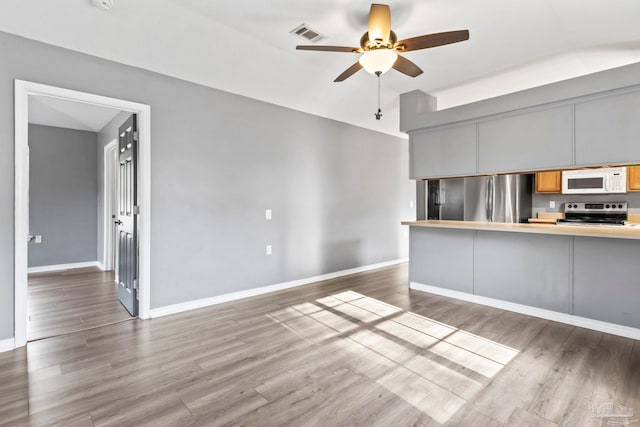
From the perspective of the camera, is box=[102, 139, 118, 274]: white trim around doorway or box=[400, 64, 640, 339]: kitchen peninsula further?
box=[102, 139, 118, 274]: white trim around doorway

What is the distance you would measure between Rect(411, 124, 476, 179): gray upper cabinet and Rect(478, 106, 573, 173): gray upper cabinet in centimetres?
14

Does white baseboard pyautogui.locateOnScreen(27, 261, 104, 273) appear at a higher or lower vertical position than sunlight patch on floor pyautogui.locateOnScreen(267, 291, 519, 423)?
higher

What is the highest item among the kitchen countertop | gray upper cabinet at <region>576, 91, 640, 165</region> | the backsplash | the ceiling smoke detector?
the ceiling smoke detector

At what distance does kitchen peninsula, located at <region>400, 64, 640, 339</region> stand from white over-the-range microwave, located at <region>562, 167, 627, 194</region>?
1.33 metres

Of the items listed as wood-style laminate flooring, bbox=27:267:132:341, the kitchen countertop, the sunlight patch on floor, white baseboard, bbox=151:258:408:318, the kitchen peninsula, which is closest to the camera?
the sunlight patch on floor

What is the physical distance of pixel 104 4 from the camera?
2391 mm

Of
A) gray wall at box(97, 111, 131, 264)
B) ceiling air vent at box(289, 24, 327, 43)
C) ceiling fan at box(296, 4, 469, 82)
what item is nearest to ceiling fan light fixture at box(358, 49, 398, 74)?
ceiling fan at box(296, 4, 469, 82)

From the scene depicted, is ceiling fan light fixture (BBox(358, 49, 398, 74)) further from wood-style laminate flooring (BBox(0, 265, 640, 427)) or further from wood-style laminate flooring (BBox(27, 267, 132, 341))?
wood-style laminate flooring (BBox(27, 267, 132, 341))

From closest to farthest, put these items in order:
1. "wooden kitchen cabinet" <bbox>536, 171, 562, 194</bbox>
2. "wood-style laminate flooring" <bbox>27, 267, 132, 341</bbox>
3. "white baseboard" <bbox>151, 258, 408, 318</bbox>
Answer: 1. "wood-style laminate flooring" <bbox>27, 267, 132, 341</bbox>
2. "white baseboard" <bbox>151, 258, 408, 318</bbox>
3. "wooden kitchen cabinet" <bbox>536, 171, 562, 194</bbox>

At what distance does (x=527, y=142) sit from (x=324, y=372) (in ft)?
10.0

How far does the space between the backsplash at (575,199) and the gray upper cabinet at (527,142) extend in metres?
1.76

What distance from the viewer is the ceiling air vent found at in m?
2.84

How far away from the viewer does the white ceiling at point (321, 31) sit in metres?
2.50

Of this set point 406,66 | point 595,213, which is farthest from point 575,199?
point 406,66
